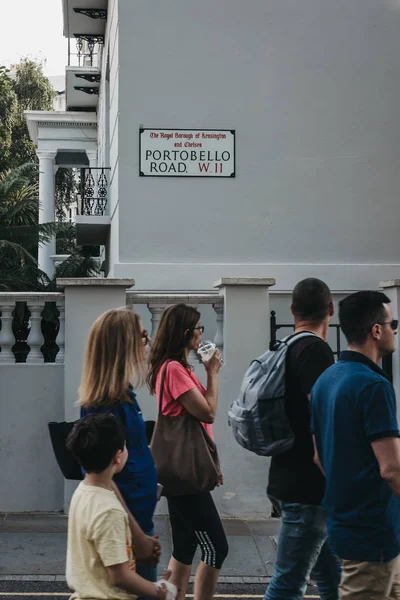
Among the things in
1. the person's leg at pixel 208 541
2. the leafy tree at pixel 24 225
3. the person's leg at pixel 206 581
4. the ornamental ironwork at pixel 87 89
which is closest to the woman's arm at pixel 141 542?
the person's leg at pixel 208 541

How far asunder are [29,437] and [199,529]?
404 cm

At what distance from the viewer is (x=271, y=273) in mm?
11328

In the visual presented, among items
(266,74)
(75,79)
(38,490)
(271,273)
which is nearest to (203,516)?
(38,490)

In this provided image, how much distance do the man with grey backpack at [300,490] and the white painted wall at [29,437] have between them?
4.61 metres

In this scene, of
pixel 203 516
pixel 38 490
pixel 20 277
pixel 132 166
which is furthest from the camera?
pixel 20 277

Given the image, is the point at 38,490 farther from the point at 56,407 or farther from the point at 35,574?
the point at 35,574

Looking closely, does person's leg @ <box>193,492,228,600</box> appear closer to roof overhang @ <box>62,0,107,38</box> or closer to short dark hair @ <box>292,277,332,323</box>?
short dark hair @ <box>292,277,332,323</box>

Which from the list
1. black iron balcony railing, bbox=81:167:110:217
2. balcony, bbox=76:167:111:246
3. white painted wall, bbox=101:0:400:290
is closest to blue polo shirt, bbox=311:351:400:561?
white painted wall, bbox=101:0:400:290

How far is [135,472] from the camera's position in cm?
388

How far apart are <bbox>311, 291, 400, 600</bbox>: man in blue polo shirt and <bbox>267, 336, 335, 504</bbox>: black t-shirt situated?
1.45 feet

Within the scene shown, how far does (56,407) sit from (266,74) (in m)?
5.42

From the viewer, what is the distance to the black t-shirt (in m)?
4.16

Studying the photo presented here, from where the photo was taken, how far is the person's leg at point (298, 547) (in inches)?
163

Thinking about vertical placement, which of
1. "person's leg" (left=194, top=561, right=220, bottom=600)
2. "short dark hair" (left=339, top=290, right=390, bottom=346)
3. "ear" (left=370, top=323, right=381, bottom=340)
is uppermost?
"short dark hair" (left=339, top=290, right=390, bottom=346)
